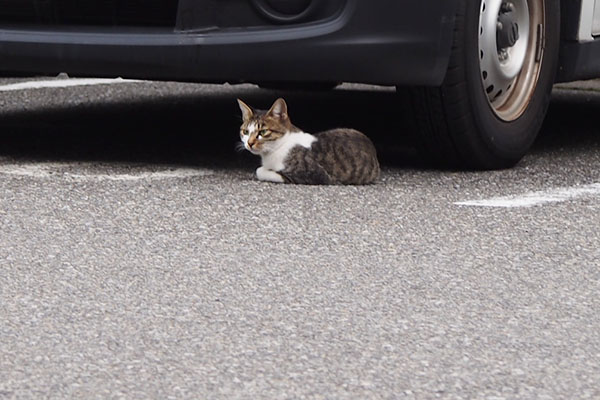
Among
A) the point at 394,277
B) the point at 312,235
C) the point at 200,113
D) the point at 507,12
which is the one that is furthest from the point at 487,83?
the point at 200,113

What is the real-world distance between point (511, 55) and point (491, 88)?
0.52ft

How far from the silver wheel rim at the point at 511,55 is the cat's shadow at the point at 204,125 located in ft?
1.14

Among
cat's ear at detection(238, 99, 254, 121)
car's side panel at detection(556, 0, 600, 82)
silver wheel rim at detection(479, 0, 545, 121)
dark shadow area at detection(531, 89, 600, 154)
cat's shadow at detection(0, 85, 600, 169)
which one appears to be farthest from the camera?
dark shadow area at detection(531, 89, 600, 154)

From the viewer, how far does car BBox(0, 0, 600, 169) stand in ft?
17.2

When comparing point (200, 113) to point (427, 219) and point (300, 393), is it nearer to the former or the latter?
point (427, 219)

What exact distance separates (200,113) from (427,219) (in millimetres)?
3116

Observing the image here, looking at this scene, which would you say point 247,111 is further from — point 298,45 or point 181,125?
point 181,125

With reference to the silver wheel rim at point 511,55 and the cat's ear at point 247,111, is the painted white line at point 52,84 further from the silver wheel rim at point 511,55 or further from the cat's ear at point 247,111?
the silver wheel rim at point 511,55

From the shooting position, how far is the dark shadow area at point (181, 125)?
6.21 meters

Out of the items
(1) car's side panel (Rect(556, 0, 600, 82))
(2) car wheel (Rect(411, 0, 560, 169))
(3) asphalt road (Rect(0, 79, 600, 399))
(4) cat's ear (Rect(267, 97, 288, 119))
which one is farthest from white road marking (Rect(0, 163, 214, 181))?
(1) car's side panel (Rect(556, 0, 600, 82))

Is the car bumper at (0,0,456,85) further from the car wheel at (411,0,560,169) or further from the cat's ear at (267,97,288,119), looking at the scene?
the cat's ear at (267,97,288,119)

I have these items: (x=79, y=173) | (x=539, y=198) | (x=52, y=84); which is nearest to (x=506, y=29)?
(x=539, y=198)

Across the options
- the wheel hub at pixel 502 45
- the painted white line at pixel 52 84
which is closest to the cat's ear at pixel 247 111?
the wheel hub at pixel 502 45

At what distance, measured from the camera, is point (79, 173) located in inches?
220
